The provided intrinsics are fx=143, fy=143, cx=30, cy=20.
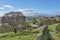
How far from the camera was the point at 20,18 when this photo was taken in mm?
35750

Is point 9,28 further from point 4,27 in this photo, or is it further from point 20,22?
point 20,22

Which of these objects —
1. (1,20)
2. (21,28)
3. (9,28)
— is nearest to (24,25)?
(21,28)

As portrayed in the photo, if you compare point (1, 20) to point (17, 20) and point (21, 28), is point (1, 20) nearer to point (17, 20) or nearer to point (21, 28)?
point (17, 20)

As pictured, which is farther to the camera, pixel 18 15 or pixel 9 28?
pixel 18 15

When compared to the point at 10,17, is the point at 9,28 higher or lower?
lower

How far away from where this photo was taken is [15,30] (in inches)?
1233

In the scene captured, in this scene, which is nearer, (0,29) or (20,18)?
(0,29)

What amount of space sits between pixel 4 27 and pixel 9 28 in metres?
1.35

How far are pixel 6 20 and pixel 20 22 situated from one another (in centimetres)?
343

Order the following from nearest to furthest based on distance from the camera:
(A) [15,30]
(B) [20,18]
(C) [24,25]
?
(A) [15,30] < (C) [24,25] < (B) [20,18]

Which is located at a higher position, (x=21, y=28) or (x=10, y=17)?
(x=10, y=17)

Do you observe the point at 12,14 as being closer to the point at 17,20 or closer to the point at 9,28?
the point at 17,20

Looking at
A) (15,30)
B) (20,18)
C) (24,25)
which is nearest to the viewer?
(15,30)

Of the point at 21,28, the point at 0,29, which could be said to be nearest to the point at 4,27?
the point at 0,29
